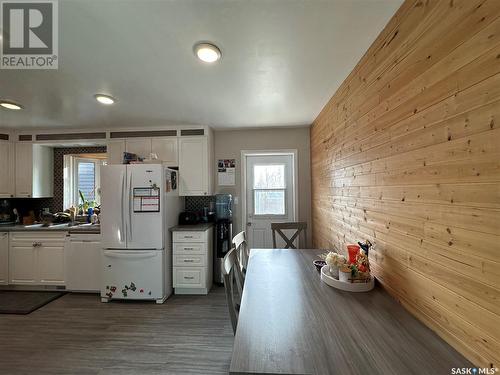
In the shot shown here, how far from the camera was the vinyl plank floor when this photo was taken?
1672 mm

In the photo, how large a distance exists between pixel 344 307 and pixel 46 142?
14.7 feet

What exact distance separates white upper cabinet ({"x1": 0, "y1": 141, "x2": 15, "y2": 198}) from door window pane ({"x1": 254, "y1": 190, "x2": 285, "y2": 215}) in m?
3.84

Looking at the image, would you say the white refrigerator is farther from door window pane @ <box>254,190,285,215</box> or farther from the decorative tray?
the decorative tray

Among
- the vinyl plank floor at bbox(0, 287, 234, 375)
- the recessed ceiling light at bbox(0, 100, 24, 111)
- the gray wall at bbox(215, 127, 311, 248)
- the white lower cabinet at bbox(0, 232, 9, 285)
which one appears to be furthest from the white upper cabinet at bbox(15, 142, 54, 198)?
the gray wall at bbox(215, 127, 311, 248)

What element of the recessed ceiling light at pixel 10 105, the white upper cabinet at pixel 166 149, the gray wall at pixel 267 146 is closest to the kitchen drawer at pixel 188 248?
the gray wall at pixel 267 146

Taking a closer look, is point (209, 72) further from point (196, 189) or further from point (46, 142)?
point (46, 142)

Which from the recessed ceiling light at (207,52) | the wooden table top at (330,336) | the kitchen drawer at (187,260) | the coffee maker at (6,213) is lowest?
the kitchen drawer at (187,260)

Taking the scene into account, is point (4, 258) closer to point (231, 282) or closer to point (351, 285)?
point (231, 282)

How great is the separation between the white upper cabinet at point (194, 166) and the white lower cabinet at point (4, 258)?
2.51 metres

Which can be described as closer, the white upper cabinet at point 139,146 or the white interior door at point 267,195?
the white upper cabinet at point 139,146

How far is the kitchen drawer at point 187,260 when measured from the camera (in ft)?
9.23

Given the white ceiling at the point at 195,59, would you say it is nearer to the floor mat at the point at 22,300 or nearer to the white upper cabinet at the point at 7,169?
the white upper cabinet at the point at 7,169

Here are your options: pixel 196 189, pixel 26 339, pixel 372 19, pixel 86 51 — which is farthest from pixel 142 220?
pixel 372 19

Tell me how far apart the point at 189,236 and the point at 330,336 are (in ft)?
7.45
